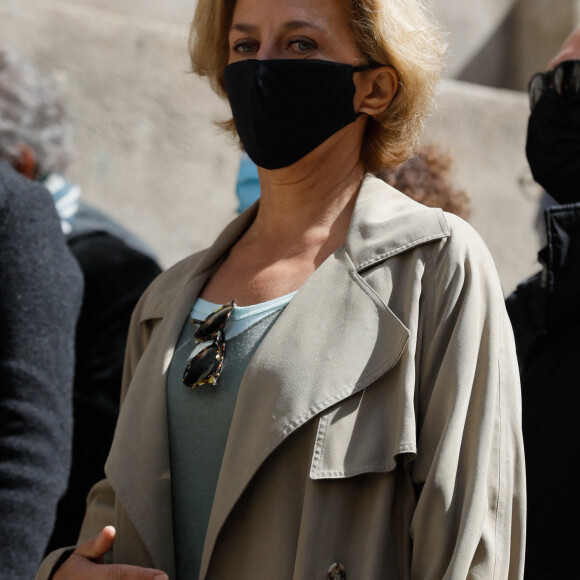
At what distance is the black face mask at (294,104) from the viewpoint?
160 centimetres

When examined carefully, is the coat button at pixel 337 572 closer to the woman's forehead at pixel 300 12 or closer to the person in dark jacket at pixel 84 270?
the woman's forehead at pixel 300 12

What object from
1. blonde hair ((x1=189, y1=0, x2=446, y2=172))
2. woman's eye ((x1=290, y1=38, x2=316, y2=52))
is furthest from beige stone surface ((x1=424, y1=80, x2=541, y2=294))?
woman's eye ((x1=290, y1=38, x2=316, y2=52))

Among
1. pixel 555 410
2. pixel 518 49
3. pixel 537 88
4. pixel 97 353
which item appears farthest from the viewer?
pixel 518 49

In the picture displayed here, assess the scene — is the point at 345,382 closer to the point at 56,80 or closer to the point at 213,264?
the point at 213,264

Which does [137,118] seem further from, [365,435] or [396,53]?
[365,435]

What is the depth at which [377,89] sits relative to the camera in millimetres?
1672

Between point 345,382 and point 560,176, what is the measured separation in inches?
37.6

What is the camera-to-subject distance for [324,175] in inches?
65.2

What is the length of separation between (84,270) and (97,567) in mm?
1482

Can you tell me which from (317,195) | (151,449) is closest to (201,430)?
(151,449)

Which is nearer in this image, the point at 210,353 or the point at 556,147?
the point at 210,353

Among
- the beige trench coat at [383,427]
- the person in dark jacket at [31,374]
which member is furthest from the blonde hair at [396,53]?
the person in dark jacket at [31,374]

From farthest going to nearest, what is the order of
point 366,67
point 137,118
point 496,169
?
point 496,169 < point 137,118 < point 366,67

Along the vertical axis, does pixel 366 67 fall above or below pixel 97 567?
above
